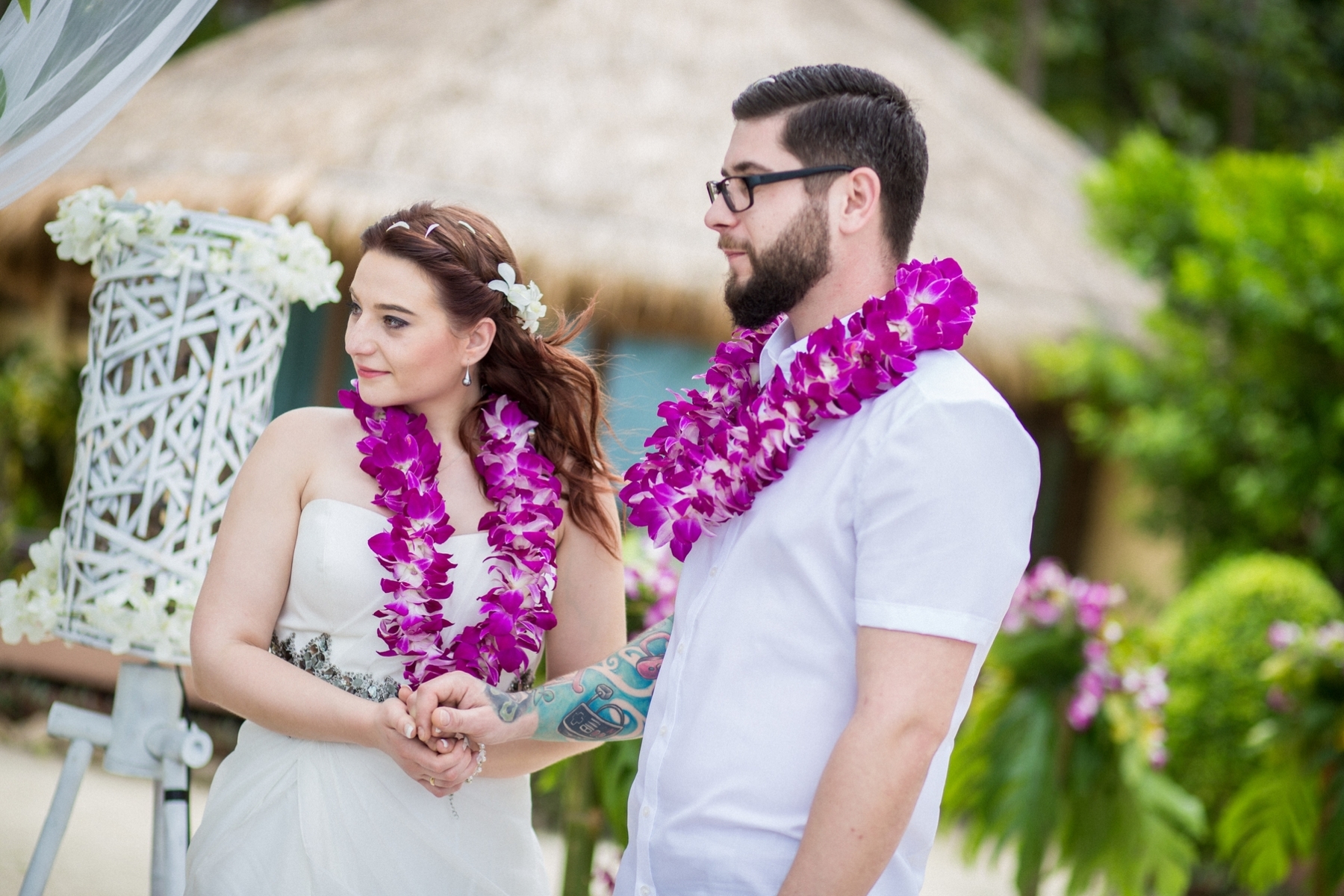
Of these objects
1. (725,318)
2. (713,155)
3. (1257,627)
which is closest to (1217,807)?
(1257,627)

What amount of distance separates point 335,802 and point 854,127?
138 cm

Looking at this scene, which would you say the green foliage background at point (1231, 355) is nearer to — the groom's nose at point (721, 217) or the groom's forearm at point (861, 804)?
the groom's nose at point (721, 217)

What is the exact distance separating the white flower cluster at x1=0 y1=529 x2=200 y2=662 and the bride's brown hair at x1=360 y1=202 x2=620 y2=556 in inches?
25.7

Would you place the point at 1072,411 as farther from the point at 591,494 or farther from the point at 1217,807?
the point at 591,494

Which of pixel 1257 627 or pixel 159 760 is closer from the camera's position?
pixel 159 760

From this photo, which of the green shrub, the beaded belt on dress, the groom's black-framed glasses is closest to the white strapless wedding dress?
the beaded belt on dress

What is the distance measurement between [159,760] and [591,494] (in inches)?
39.4

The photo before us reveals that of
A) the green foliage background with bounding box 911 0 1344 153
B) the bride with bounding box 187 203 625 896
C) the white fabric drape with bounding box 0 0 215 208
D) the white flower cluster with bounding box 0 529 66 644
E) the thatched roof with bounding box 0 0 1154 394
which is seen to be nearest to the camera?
the white fabric drape with bounding box 0 0 215 208

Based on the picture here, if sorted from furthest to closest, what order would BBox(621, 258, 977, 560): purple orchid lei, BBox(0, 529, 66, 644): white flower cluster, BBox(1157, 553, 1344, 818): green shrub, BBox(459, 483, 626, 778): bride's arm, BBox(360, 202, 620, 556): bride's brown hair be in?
BBox(1157, 553, 1344, 818): green shrub
BBox(0, 529, 66, 644): white flower cluster
BBox(459, 483, 626, 778): bride's arm
BBox(360, 202, 620, 556): bride's brown hair
BBox(621, 258, 977, 560): purple orchid lei

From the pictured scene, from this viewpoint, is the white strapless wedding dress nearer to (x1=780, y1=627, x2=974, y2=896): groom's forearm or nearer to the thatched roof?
(x1=780, y1=627, x2=974, y2=896): groom's forearm

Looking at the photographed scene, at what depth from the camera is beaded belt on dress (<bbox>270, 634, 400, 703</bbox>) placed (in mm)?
2219

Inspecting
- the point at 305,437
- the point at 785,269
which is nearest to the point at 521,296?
the point at 305,437

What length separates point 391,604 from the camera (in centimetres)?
218

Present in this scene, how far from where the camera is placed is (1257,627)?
6125mm
